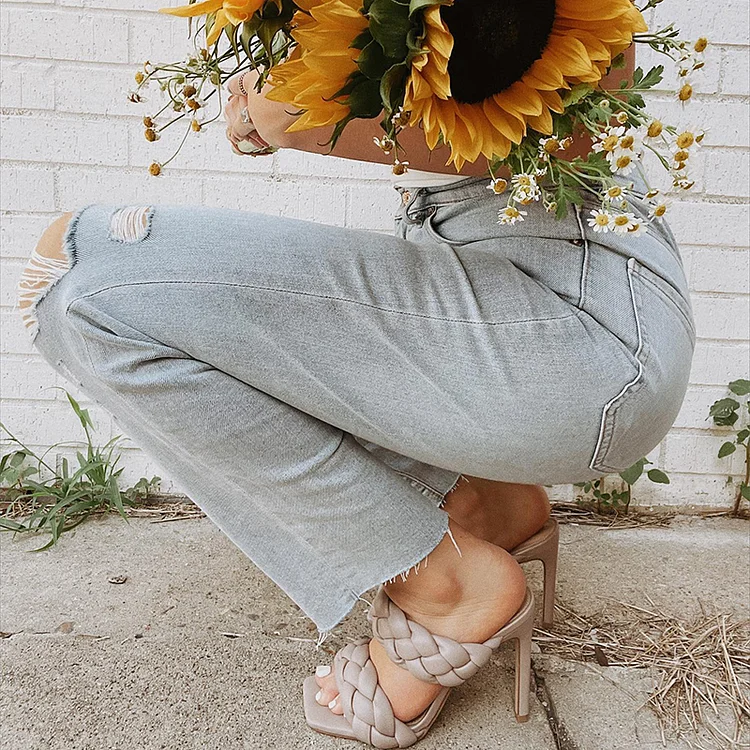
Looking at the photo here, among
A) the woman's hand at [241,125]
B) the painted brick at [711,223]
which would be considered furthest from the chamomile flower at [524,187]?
the painted brick at [711,223]

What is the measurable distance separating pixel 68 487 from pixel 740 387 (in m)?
1.53

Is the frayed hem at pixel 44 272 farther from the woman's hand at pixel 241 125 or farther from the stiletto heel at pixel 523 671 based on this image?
the stiletto heel at pixel 523 671

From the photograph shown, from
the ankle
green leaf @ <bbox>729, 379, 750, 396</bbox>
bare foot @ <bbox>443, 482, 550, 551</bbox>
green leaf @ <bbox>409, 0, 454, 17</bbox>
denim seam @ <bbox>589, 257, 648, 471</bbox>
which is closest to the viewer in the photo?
green leaf @ <bbox>409, 0, 454, 17</bbox>

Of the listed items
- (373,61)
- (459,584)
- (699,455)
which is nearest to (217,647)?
(459,584)

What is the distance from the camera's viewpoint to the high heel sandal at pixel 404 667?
1046 mm

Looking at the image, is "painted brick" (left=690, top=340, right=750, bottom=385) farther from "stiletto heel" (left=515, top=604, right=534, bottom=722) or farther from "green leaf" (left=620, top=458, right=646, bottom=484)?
"stiletto heel" (left=515, top=604, right=534, bottom=722)

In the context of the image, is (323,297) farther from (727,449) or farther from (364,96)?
(727,449)

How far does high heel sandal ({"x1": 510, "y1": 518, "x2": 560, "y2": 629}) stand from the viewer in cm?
131

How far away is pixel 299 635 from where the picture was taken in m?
1.34

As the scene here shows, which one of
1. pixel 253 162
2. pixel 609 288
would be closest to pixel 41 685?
pixel 609 288

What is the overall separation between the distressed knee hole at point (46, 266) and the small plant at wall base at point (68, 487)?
0.85m

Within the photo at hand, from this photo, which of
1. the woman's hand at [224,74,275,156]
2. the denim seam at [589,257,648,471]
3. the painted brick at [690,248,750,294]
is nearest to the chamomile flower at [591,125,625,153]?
the denim seam at [589,257,648,471]

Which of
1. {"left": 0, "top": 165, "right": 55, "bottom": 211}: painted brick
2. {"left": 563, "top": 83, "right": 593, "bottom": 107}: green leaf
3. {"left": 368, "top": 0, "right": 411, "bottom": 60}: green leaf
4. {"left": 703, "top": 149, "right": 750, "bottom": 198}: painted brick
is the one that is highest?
{"left": 368, "top": 0, "right": 411, "bottom": 60}: green leaf

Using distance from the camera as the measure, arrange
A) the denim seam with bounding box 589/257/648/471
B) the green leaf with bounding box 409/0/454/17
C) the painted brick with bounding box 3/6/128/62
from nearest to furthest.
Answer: the green leaf with bounding box 409/0/454/17 → the denim seam with bounding box 589/257/648/471 → the painted brick with bounding box 3/6/128/62
